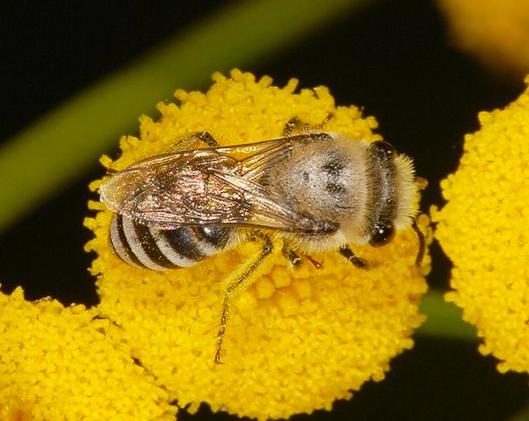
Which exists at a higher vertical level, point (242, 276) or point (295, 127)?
point (295, 127)

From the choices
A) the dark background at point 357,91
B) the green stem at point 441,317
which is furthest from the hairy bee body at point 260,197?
the dark background at point 357,91

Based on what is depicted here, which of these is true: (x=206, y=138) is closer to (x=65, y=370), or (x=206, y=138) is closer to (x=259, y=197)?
(x=259, y=197)

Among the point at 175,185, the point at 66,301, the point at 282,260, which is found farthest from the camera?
the point at 66,301

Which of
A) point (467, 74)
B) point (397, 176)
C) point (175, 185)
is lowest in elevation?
point (175, 185)

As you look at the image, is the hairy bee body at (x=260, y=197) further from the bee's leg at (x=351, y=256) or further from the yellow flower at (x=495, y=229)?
the yellow flower at (x=495, y=229)

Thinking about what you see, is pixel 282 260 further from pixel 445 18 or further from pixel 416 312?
pixel 445 18

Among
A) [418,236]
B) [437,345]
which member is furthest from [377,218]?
[437,345]

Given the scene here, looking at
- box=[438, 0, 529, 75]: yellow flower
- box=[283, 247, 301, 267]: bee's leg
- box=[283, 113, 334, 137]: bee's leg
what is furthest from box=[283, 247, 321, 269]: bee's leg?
box=[438, 0, 529, 75]: yellow flower

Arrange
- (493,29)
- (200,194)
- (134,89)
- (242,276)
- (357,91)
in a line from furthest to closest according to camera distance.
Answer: (357,91) → (493,29) → (134,89) → (242,276) → (200,194)

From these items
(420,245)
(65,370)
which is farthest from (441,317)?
(65,370)
